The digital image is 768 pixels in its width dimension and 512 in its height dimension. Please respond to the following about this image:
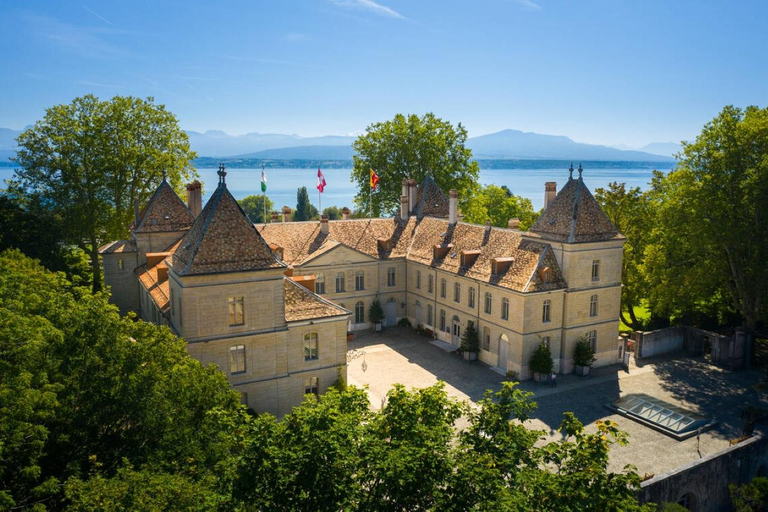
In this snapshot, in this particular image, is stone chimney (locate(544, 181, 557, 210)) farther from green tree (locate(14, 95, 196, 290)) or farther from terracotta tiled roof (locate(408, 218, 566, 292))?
green tree (locate(14, 95, 196, 290))

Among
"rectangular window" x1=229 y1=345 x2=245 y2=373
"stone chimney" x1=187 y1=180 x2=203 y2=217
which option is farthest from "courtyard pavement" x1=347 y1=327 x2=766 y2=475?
"stone chimney" x1=187 y1=180 x2=203 y2=217

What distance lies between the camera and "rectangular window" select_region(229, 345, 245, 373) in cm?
2963

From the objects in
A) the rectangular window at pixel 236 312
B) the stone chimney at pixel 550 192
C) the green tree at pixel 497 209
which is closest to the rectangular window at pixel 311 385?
the rectangular window at pixel 236 312

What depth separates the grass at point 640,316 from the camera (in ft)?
167

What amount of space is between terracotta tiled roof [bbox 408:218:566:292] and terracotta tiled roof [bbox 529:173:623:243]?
4.64 ft

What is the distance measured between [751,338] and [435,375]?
23.9 m

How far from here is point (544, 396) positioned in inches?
1432

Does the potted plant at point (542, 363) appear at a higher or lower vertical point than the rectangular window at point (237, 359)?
lower

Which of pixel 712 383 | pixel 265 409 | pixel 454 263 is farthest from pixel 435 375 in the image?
pixel 712 383

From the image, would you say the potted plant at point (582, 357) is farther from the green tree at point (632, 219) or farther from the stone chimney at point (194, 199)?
the stone chimney at point (194, 199)

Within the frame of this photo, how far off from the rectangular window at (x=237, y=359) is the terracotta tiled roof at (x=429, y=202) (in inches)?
1145

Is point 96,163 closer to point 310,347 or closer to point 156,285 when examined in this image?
point 156,285

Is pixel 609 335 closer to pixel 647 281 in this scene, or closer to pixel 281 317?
pixel 647 281

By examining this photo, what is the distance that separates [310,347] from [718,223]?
31.3 m
